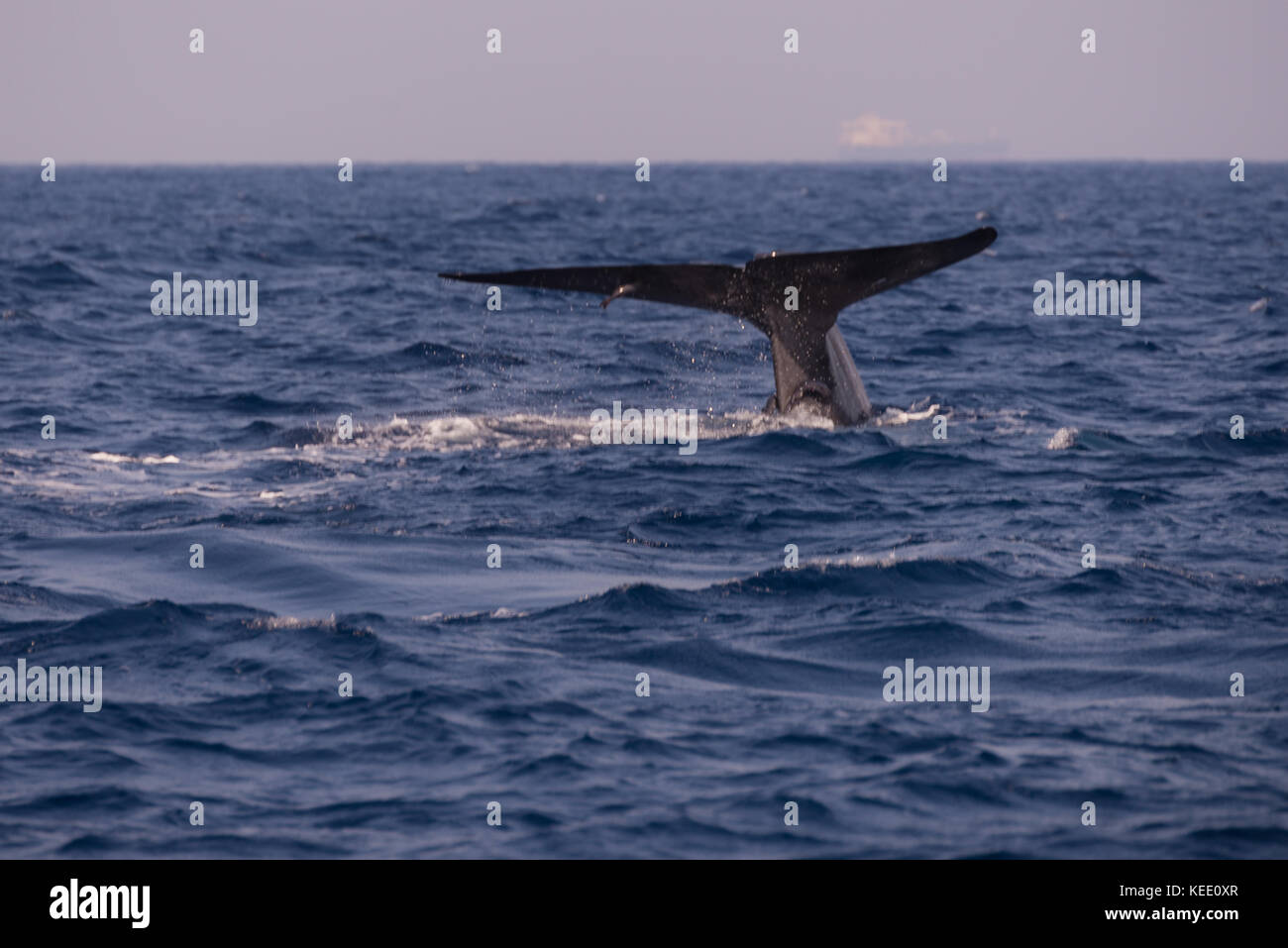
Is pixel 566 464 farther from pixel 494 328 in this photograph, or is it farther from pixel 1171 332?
pixel 1171 332

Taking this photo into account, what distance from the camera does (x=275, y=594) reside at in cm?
1162

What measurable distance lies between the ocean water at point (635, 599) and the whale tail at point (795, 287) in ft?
1.89

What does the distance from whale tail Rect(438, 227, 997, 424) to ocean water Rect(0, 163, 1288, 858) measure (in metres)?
0.58

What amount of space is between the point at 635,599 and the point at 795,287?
17.2ft

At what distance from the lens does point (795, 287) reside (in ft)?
51.0

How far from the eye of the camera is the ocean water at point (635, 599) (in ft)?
25.8

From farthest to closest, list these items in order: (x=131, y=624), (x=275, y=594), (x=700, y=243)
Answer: (x=700, y=243), (x=275, y=594), (x=131, y=624)

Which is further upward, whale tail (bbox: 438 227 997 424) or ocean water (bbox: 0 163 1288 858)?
whale tail (bbox: 438 227 997 424)

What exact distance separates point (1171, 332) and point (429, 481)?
16.5 m

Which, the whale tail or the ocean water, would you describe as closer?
the ocean water

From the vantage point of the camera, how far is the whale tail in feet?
45.9

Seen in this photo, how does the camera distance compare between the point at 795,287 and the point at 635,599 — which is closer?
the point at 635,599

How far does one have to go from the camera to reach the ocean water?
788 centimetres
